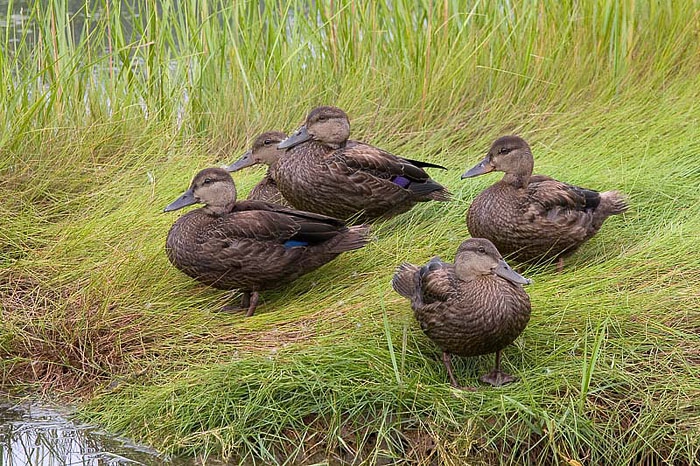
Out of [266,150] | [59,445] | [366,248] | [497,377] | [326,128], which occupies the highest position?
[326,128]

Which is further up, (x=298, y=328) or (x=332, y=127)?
(x=332, y=127)

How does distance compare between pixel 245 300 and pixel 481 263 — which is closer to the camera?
pixel 481 263

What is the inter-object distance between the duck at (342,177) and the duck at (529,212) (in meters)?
0.55

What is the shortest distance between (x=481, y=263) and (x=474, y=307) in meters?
0.18

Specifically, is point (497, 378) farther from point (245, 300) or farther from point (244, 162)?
point (244, 162)

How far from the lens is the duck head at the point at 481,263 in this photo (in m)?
4.34

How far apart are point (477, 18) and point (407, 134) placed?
3.55ft

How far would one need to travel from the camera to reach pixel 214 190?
516 centimetres

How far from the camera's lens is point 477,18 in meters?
7.38

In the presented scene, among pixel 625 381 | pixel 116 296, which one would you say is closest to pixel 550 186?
pixel 625 381

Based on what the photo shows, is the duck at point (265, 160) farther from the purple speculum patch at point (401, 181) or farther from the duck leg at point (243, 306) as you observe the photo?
the duck leg at point (243, 306)

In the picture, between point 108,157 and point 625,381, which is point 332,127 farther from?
point 625,381

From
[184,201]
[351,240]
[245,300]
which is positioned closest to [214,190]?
[184,201]

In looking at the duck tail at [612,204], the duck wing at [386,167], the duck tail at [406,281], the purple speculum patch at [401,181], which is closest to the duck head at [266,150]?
the duck wing at [386,167]
